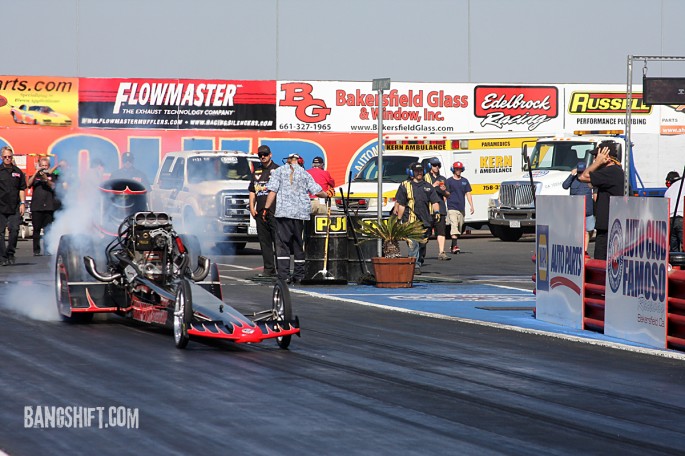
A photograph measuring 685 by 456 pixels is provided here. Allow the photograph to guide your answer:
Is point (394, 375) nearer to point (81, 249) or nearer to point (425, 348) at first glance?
point (425, 348)

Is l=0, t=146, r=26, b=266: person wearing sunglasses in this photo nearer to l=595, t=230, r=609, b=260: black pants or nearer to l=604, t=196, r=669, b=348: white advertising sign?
l=595, t=230, r=609, b=260: black pants

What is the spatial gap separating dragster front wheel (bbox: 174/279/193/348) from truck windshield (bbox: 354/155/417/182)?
65.9 feet

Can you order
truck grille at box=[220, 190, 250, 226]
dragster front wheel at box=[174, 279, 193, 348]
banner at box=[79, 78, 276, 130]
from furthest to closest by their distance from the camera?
banner at box=[79, 78, 276, 130]
truck grille at box=[220, 190, 250, 226]
dragster front wheel at box=[174, 279, 193, 348]

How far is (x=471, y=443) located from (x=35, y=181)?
1886cm

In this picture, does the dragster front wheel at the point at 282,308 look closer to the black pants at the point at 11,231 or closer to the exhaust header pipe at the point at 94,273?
the exhaust header pipe at the point at 94,273

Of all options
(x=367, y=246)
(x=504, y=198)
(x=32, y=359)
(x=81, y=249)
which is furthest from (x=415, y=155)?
(x=32, y=359)

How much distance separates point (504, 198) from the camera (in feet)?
110

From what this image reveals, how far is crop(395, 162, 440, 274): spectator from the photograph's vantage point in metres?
21.9

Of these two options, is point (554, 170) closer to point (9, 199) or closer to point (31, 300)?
point (9, 199)

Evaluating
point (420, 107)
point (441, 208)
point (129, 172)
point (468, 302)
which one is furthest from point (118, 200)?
point (420, 107)

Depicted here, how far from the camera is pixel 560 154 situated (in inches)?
1321

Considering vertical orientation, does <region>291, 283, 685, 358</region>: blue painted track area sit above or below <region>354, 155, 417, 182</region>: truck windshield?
below

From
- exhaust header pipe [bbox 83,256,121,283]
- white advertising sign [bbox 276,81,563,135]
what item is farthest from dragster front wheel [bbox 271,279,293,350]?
white advertising sign [bbox 276,81,563,135]

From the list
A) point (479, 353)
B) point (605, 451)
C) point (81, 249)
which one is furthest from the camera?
point (81, 249)
